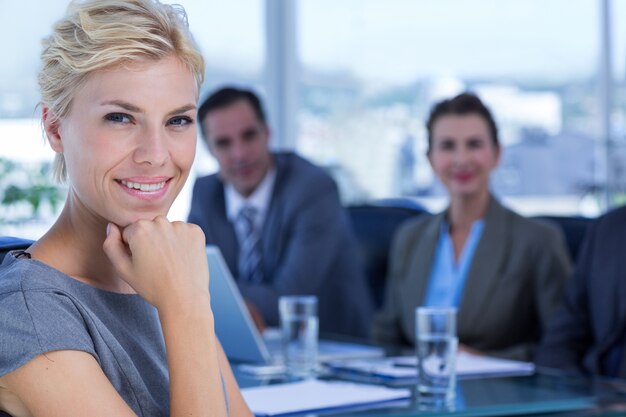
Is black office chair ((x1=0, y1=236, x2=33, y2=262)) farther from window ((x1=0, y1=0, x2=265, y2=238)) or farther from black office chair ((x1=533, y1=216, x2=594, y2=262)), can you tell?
window ((x1=0, y1=0, x2=265, y2=238))

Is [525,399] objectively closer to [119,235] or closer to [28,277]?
[119,235]

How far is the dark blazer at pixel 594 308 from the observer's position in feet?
9.20

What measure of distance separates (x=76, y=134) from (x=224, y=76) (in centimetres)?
447

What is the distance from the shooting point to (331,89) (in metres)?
6.43

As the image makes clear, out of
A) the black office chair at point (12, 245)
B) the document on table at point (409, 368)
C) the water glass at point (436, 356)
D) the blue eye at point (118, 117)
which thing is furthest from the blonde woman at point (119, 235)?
the document on table at point (409, 368)

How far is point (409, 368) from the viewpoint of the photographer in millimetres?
2291

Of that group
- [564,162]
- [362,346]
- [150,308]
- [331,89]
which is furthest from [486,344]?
[564,162]

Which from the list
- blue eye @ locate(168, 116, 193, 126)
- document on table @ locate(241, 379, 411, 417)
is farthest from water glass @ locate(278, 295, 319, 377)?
blue eye @ locate(168, 116, 193, 126)

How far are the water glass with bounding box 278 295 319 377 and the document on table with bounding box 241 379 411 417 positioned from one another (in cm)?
20

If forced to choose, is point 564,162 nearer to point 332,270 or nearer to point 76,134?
point 332,270

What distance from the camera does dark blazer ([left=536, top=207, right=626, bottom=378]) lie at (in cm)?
280

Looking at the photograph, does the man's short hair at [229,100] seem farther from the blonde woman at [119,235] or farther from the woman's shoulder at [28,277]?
the woman's shoulder at [28,277]

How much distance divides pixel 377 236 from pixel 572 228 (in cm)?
77

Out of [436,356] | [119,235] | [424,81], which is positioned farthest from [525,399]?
[424,81]
